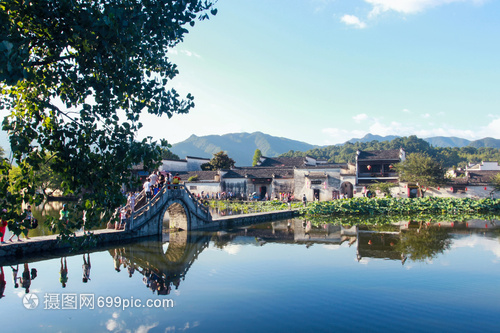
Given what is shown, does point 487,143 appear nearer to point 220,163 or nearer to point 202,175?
point 220,163

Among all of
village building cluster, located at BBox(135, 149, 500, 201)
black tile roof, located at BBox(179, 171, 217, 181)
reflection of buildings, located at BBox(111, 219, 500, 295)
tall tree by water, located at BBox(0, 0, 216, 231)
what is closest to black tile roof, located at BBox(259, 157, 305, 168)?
village building cluster, located at BBox(135, 149, 500, 201)

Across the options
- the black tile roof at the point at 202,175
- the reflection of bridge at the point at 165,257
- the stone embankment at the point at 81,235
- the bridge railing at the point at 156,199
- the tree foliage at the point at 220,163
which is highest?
the tree foliage at the point at 220,163

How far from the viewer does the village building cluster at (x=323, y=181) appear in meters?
31.8

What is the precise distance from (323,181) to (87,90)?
97.9ft

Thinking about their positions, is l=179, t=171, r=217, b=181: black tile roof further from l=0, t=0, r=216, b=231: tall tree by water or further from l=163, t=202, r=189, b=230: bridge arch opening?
l=0, t=0, r=216, b=231: tall tree by water

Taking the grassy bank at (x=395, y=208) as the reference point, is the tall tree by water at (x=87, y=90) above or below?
above

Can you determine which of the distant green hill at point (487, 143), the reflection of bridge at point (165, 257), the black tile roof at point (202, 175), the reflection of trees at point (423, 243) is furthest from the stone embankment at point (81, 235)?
the distant green hill at point (487, 143)

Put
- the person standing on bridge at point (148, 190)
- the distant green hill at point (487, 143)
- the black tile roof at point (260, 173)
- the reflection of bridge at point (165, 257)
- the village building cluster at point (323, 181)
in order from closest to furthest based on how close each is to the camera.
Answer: the reflection of bridge at point (165, 257) < the person standing on bridge at point (148, 190) < the village building cluster at point (323, 181) < the black tile roof at point (260, 173) < the distant green hill at point (487, 143)

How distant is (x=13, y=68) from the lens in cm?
413

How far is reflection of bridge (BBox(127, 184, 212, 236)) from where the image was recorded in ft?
49.8

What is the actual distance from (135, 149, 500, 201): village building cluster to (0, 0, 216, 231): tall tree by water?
2876 cm

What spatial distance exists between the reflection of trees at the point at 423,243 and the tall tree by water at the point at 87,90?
10119mm

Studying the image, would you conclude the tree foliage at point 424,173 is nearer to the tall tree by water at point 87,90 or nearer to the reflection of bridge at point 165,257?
the reflection of bridge at point 165,257

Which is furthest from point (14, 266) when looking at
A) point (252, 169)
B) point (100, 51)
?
point (252, 169)
